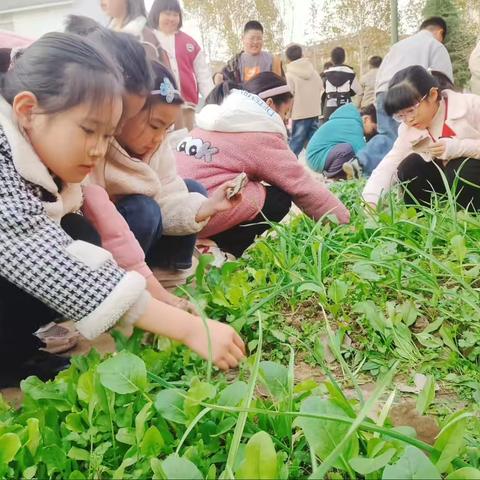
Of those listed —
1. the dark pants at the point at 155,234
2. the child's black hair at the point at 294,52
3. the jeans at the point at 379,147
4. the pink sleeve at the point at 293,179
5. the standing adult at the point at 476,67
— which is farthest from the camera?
the child's black hair at the point at 294,52

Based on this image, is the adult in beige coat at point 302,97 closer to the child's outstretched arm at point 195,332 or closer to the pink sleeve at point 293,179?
the pink sleeve at point 293,179

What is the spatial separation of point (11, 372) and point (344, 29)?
23.8 meters

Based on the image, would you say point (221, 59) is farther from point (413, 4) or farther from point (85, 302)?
point (85, 302)

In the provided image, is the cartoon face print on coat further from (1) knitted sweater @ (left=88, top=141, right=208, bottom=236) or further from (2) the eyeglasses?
(2) the eyeglasses

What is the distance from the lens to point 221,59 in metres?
27.0

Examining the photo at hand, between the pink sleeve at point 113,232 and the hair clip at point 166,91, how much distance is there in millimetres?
319

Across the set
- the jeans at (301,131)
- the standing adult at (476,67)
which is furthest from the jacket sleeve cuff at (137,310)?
the jeans at (301,131)

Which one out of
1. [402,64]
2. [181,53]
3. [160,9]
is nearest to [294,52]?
[402,64]

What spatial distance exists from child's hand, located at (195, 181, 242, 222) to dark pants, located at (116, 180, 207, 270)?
0.14m

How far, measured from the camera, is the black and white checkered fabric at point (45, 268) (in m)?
1.11

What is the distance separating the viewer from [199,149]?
96.1 inches

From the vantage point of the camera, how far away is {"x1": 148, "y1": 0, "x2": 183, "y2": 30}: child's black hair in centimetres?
430

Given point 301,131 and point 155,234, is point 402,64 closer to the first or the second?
point 301,131

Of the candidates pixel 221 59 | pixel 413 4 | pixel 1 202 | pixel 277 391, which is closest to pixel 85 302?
pixel 1 202
